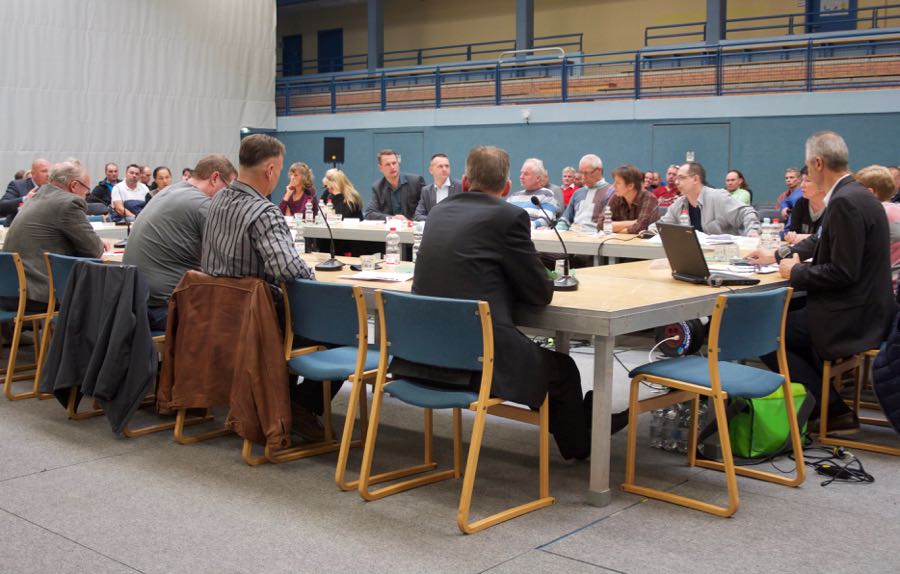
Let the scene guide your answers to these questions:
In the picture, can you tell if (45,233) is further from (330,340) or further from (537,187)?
(537,187)

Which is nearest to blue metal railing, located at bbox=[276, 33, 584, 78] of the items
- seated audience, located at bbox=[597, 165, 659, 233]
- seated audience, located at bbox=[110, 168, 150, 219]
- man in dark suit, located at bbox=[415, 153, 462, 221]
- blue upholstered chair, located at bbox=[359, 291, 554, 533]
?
seated audience, located at bbox=[110, 168, 150, 219]

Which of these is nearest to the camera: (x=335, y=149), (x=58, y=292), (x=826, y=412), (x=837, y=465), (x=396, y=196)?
(x=837, y=465)

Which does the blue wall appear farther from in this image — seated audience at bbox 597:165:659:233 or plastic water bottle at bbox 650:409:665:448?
plastic water bottle at bbox 650:409:665:448

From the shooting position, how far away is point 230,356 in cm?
373

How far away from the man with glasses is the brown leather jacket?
136cm

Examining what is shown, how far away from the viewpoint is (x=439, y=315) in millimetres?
3014

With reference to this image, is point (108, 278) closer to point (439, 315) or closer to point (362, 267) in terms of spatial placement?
point (362, 267)

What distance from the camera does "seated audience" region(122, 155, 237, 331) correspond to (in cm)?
437

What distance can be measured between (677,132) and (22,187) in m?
8.35

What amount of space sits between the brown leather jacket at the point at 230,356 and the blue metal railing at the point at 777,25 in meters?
12.0

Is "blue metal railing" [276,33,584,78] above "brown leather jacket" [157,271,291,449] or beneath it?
above

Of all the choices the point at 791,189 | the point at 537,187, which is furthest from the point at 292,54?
the point at 537,187

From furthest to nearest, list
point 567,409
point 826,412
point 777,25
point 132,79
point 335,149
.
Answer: point 132,79 → point 777,25 → point 335,149 → point 826,412 → point 567,409

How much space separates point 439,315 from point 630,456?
36.2 inches
